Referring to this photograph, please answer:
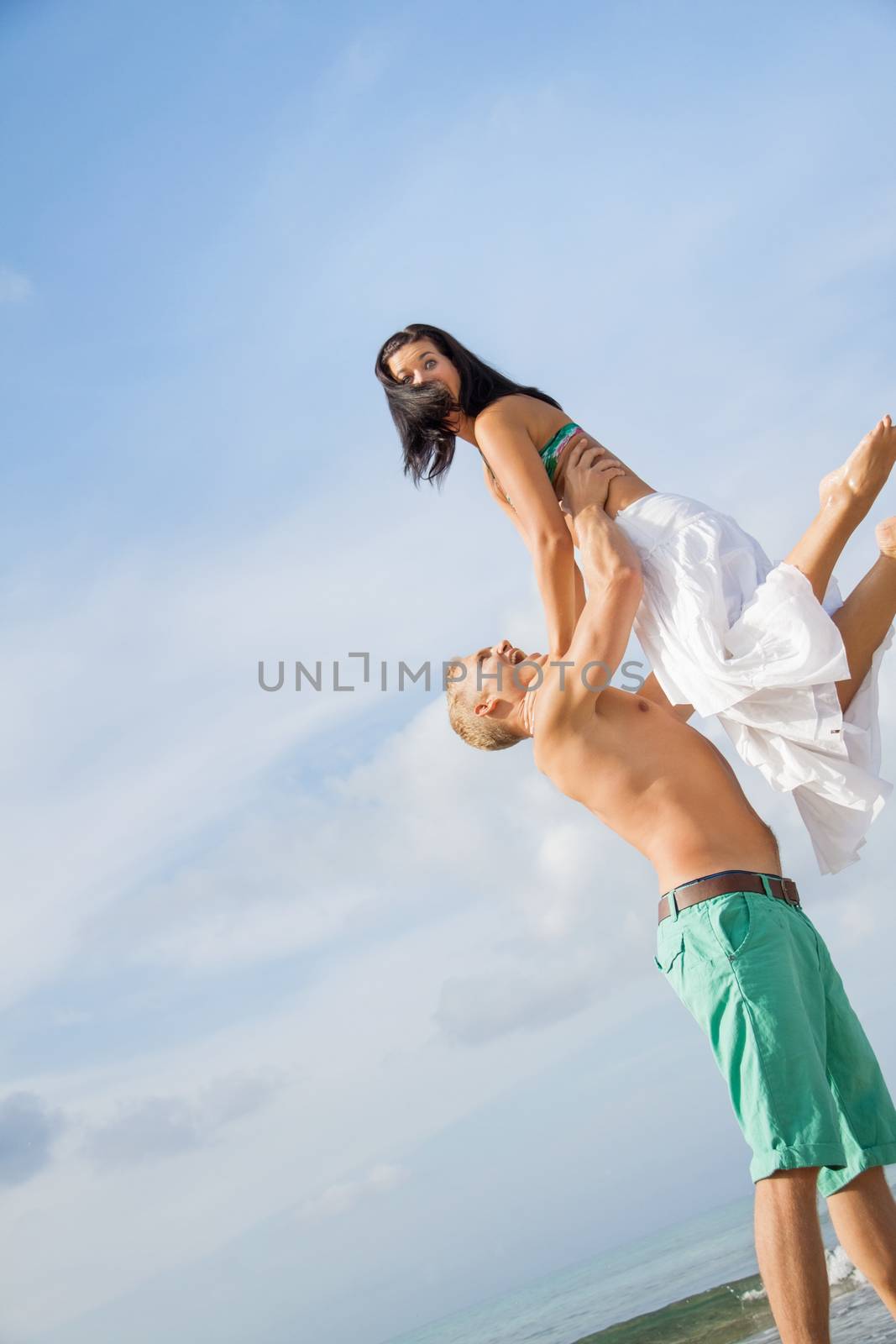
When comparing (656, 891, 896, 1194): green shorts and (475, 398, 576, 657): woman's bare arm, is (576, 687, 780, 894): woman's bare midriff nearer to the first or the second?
(656, 891, 896, 1194): green shorts

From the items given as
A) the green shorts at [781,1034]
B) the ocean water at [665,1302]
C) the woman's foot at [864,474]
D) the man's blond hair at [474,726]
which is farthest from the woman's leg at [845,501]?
the ocean water at [665,1302]

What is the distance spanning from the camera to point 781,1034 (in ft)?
9.39

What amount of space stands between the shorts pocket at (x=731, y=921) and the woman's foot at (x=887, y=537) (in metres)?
1.10

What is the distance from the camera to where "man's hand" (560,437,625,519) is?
3662mm

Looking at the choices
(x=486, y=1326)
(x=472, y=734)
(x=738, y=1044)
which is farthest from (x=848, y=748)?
(x=486, y=1326)

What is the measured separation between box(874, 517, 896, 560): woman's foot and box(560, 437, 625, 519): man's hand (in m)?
0.83

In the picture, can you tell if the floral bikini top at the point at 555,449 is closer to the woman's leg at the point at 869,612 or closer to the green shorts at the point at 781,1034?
the woman's leg at the point at 869,612

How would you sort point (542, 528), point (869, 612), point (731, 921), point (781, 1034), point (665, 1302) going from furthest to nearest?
point (665, 1302), point (542, 528), point (869, 612), point (731, 921), point (781, 1034)

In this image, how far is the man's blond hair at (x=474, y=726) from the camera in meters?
3.87

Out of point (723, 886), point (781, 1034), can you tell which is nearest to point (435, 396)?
point (723, 886)

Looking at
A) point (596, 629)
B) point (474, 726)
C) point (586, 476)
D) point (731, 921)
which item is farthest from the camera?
point (474, 726)

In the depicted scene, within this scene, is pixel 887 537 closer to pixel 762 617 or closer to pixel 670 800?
pixel 762 617

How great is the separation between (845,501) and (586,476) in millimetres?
820

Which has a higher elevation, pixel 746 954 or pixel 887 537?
pixel 887 537
